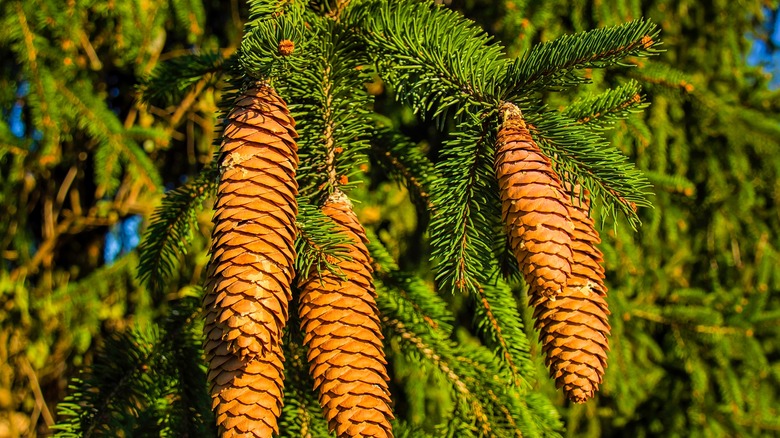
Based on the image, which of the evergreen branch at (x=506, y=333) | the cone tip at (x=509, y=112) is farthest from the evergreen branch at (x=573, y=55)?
the evergreen branch at (x=506, y=333)

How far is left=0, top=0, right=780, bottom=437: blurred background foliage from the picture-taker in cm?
197

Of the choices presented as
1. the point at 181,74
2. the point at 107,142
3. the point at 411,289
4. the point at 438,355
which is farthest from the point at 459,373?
the point at 107,142

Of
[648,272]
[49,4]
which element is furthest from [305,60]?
[648,272]

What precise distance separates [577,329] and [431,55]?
0.42 m

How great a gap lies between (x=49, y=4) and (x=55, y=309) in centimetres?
99

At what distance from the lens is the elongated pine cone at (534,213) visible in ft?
2.51

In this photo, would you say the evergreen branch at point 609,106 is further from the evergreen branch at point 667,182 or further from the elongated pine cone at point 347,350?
the evergreen branch at point 667,182

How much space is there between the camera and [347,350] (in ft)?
2.70

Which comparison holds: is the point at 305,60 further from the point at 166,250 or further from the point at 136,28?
the point at 136,28

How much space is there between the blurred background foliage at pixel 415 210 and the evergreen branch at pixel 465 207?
3.49 feet

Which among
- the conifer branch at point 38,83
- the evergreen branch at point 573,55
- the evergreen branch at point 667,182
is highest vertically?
the conifer branch at point 38,83

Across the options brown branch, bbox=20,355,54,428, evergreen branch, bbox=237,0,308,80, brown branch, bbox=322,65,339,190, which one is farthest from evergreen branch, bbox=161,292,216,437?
brown branch, bbox=20,355,54,428

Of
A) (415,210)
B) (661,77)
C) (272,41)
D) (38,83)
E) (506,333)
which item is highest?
(38,83)

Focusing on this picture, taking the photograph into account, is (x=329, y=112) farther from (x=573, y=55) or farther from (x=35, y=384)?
(x=35, y=384)
